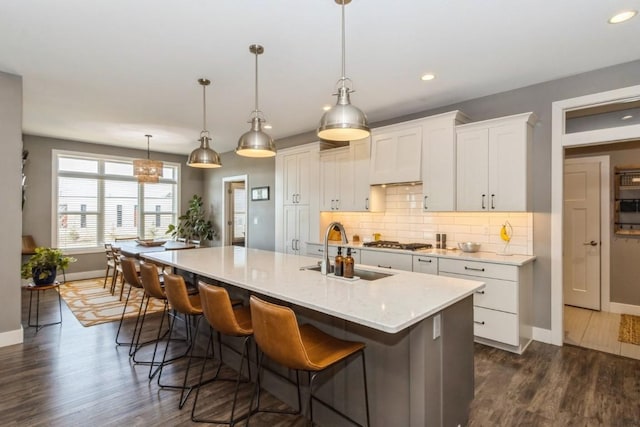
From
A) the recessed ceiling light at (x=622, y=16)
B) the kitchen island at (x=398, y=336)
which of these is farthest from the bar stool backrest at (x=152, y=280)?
the recessed ceiling light at (x=622, y=16)

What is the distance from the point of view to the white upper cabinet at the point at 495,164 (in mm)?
3373

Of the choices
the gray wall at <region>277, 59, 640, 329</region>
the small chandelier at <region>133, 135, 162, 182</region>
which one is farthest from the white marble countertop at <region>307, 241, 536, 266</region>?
the small chandelier at <region>133, 135, 162, 182</region>

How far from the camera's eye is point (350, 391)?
1979 mm

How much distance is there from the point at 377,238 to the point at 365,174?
93 centimetres

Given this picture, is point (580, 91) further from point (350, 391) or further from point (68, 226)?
point (68, 226)

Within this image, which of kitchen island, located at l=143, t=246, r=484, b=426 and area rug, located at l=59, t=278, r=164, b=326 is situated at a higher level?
kitchen island, located at l=143, t=246, r=484, b=426

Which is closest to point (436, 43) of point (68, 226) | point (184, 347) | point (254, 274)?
point (254, 274)

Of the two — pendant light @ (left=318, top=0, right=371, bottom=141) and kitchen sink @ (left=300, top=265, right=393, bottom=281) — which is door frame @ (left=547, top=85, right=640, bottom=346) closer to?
kitchen sink @ (left=300, top=265, right=393, bottom=281)

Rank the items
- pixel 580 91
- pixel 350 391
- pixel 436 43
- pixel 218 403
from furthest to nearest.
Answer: pixel 580 91
pixel 436 43
pixel 218 403
pixel 350 391

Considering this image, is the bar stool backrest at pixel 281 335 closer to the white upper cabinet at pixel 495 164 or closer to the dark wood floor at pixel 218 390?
the dark wood floor at pixel 218 390

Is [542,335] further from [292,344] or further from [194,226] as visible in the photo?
[194,226]

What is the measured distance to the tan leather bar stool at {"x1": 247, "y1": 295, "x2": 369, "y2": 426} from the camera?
161 centimetres

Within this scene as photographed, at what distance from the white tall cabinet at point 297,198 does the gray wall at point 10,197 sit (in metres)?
3.41

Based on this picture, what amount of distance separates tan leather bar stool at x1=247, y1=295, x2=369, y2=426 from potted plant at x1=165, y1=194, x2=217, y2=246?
651cm
